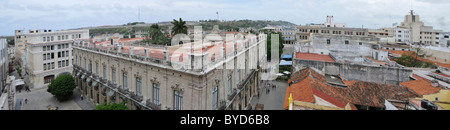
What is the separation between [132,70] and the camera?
17.5 meters

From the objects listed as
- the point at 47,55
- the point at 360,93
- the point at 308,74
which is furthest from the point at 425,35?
the point at 47,55

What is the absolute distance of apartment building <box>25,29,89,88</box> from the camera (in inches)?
1355

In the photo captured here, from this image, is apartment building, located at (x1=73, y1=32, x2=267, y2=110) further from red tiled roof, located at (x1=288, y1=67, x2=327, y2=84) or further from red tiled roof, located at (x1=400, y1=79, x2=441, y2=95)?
red tiled roof, located at (x1=400, y1=79, x2=441, y2=95)

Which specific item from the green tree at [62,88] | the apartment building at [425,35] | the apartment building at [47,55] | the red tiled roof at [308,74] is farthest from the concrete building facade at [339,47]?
the apartment building at [47,55]

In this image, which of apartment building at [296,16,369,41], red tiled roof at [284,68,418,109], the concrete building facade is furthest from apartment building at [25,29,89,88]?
apartment building at [296,16,369,41]

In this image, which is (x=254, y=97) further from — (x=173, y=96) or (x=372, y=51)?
(x=372, y=51)

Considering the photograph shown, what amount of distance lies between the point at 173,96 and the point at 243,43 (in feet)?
32.5

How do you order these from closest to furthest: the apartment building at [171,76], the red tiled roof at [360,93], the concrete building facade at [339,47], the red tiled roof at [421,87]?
the apartment building at [171,76]
the red tiled roof at [360,93]
the red tiled roof at [421,87]
the concrete building facade at [339,47]

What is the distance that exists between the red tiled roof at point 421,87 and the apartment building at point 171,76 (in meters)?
14.6

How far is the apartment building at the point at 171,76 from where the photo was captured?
13.3 metres

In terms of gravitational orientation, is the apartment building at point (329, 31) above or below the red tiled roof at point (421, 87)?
above

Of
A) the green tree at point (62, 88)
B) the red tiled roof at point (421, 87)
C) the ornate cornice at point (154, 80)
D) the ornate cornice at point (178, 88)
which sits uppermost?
the ornate cornice at point (154, 80)

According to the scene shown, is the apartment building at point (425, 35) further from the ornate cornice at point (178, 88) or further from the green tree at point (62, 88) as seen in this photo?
the green tree at point (62, 88)

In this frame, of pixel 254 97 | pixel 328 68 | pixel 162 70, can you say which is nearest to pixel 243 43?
pixel 254 97
